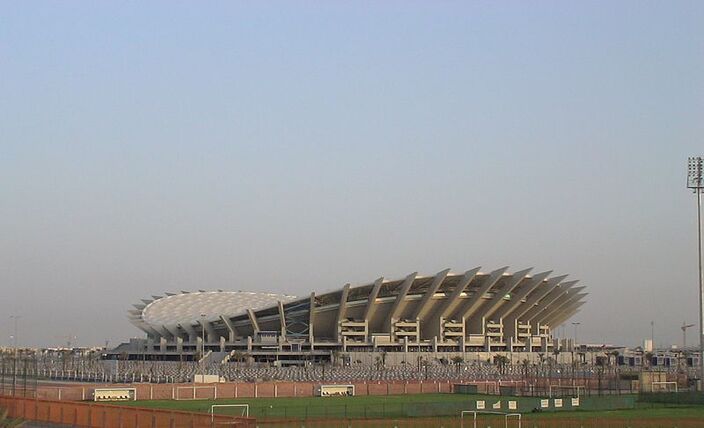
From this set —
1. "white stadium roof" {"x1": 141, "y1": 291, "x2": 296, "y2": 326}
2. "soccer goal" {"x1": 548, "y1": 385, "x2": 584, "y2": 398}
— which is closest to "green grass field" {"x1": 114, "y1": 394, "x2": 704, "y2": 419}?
"soccer goal" {"x1": 548, "y1": 385, "x2": 584, "y2": 398}

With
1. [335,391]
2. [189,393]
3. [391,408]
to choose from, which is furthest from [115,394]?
[391,408]

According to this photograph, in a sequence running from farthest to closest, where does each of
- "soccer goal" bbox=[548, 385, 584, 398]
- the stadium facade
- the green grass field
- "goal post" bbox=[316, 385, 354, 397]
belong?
the stadium facade < "soccer goal" bbox=[548, 385, 584, 398] < "goal post" bbox=[316, 385, 354, 397] < the green grass field

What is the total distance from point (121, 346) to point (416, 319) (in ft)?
172

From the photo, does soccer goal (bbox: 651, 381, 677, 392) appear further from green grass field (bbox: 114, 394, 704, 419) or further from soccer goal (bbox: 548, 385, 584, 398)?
green grass field (bbox: 114, 394, 704, 419)

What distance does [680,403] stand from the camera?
69.6m

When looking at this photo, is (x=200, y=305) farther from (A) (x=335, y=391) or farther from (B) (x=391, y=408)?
(B) (x=391, y=408)

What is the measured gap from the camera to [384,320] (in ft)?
506

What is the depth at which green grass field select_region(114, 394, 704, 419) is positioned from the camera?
5340cm

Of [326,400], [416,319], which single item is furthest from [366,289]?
[326,400]

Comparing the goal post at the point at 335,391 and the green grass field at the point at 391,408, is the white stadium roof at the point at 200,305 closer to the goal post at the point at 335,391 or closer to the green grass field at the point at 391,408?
the goal post at the point at 335,391

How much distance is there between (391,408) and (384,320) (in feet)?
312

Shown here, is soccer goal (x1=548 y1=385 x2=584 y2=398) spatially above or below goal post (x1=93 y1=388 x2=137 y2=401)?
below

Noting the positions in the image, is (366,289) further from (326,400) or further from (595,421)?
(595,421)

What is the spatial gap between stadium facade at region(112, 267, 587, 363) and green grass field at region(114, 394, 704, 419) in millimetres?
70835
